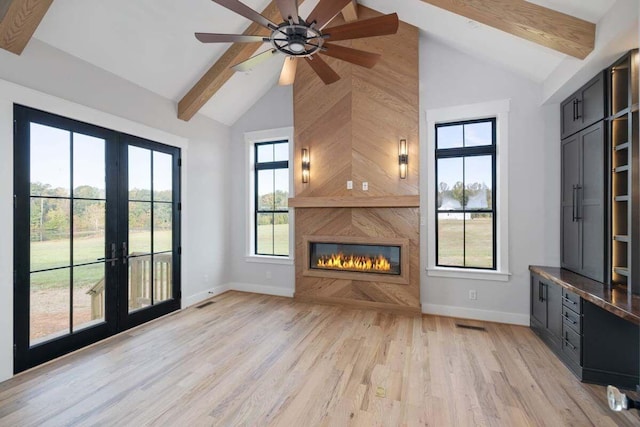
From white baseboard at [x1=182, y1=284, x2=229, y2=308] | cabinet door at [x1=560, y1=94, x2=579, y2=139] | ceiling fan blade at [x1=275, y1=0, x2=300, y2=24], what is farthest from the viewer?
white baseboard at [x1=182, y1=284, x2=229, y2=308]

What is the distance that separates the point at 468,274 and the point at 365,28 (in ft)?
10.9

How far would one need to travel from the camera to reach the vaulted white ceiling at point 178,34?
2816 mm

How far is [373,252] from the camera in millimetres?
4496

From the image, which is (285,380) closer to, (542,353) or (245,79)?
(542,353)

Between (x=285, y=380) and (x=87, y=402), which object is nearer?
(x=87, y=402)

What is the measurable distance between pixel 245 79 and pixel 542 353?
5264mm

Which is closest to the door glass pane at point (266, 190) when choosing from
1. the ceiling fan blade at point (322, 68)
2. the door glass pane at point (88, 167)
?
the door glass pane at point (88, 167)

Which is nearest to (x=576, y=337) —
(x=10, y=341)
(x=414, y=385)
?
(x=414, y=385)

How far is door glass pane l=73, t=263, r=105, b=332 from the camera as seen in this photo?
317 cm

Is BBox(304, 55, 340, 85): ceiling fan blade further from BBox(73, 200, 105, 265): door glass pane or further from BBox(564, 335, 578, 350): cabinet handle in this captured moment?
BBox(564, 335, 578, 350): cabinet handle

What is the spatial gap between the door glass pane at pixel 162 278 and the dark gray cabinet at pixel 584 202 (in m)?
5.13

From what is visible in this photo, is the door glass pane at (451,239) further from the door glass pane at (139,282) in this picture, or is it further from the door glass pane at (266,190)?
the door glass pane at (139,282)

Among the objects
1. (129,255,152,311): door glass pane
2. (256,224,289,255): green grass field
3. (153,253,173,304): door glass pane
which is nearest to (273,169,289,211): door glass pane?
(256,224,289,255): green grass field

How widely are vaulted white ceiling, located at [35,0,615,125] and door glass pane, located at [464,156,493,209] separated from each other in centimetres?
116
